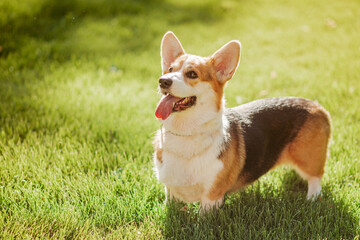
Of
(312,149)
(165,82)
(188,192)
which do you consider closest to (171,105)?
(165,82)

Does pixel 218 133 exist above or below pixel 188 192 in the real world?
above

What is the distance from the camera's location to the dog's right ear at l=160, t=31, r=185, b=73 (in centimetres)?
291

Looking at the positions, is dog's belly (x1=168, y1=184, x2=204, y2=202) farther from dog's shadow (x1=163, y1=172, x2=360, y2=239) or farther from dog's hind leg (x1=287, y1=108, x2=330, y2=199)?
dog's hind leg (x1=287, y1=108, x2=330, y2=199)

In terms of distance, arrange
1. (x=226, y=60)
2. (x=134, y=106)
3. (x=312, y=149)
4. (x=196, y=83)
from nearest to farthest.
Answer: (x=196, y=83) → (x=226, y=60) → (x=312, y=149) → (x=134, y=106)

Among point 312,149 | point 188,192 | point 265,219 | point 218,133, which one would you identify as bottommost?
point 265,219

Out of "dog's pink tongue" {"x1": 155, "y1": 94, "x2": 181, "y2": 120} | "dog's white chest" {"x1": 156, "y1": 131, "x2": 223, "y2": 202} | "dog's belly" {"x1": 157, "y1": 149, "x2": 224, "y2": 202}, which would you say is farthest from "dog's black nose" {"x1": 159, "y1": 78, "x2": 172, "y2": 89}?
"dog's belly" {"x1": 157, "y1": 149, "x2": 224, "y2": 202}

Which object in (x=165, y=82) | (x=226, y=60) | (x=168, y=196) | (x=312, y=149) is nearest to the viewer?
(x=165, y=82)

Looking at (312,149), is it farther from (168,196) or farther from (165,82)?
(165,82)

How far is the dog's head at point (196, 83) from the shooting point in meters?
2.53

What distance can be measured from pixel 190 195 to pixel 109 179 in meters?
0.81

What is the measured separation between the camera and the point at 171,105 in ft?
8.34

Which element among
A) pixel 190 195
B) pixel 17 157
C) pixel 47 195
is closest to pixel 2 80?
pixel 17 157

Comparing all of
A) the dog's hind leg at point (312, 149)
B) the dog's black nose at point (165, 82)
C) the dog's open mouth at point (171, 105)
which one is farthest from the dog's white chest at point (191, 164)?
the dog's hind leg at point (312, 149)

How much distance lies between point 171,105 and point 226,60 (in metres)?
0.62
